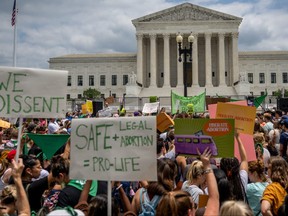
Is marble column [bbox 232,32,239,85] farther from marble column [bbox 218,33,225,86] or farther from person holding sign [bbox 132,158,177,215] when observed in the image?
person holding sign [bbox 132,158,177,215]

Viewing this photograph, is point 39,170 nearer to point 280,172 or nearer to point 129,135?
point 129,135

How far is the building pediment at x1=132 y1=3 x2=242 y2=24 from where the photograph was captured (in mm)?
69312

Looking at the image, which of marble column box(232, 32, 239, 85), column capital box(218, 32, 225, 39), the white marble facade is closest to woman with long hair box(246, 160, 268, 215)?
the white marble facade

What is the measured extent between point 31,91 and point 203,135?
2.31 m

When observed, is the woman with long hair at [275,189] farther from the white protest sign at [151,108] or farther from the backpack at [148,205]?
the white protest sign at [151,108]

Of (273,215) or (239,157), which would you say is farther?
(239,157)

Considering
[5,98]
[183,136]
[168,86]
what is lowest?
[183,136]

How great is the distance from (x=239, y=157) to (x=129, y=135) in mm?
2633

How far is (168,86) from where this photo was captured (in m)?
69.6

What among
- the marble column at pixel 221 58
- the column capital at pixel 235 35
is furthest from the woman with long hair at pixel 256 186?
the column capital at pixel 235 35

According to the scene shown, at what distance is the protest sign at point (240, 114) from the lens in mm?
6250

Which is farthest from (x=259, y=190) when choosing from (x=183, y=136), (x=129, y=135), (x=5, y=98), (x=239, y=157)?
(x=5, y=98)

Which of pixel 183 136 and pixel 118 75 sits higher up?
pixel 118 75

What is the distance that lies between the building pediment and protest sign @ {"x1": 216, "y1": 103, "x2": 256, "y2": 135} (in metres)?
65.0
